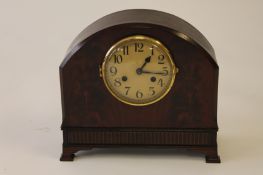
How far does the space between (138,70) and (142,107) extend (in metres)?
0.16

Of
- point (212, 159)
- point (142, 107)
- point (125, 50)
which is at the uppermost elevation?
Result: point (125, 50)

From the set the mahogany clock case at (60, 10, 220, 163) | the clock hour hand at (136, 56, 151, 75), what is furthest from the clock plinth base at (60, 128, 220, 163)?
the clock hour hand at (136, 56, 151, 75)

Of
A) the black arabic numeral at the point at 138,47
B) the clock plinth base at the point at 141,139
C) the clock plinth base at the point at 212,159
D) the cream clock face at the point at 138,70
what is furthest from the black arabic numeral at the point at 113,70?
the clock plinth base at the point at 212,159

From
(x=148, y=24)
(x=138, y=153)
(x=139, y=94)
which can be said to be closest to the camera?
(x=148, y=24)

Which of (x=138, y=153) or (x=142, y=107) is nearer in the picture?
(x=142, y=107)

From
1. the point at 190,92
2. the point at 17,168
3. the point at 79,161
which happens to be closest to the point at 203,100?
the point at 190,92

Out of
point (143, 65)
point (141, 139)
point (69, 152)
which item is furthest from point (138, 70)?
point (69, 152)

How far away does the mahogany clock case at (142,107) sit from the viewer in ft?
9.99

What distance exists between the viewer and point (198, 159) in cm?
319

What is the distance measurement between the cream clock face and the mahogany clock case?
0.07 ft

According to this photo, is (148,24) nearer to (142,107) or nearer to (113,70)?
(113,70)

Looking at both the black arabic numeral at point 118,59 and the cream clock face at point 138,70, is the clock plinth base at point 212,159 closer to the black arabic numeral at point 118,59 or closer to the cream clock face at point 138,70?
the cream clock face at point 138,70

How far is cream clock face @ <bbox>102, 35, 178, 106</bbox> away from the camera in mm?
3043

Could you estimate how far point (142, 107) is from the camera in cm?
313
